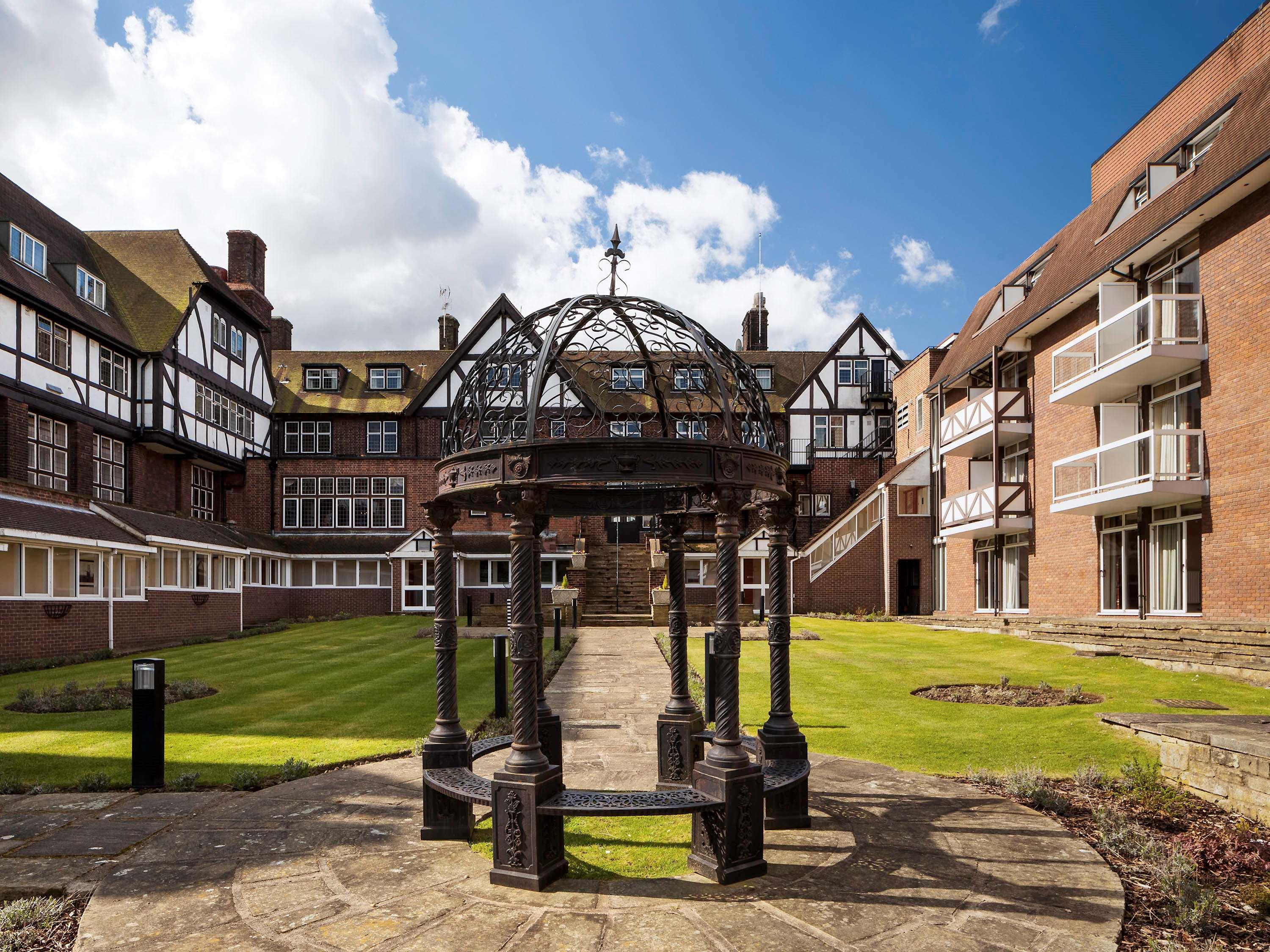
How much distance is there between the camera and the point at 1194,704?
11.8m

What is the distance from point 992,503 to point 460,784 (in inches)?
911

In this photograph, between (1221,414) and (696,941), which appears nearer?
(696,941)

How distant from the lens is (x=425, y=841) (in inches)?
255

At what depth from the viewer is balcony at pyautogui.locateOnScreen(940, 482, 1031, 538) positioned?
1000 inches

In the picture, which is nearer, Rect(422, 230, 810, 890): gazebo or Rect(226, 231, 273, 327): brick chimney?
Rect(422, 230, 810, 890): gazebo

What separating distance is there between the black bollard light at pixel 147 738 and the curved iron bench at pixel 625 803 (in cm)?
500

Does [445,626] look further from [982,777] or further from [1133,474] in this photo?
[1133,474]

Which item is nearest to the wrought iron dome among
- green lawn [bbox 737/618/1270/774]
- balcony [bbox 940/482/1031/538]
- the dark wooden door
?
green lawn [bbox 737/618/1270/774]

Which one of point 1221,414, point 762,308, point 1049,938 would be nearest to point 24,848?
point 1049,938

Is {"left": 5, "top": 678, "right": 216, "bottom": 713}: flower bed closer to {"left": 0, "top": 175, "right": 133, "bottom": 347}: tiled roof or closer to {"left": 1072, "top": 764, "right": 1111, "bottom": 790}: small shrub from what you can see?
{"left": 1072, "top": 764, "right": 1111, "bottom": 790}: small shrub

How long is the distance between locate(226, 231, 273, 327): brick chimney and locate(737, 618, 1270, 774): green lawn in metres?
30.7

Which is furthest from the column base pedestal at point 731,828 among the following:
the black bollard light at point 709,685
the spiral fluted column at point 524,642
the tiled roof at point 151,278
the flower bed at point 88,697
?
the tiled roof at point 151,278

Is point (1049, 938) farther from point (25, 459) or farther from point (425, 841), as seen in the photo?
point (25, 459)

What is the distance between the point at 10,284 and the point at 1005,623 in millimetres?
28820
